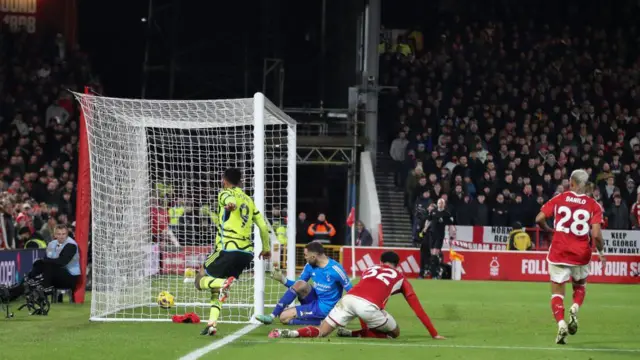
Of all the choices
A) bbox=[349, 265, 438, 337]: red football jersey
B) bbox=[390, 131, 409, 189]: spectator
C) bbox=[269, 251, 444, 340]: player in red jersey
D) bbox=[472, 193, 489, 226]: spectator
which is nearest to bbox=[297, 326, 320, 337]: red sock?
bbox=[269, 251, 444, 340]: player in red jersey

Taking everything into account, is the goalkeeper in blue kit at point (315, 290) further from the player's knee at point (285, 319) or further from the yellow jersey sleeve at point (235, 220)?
the yellow jersey sleeve at point (235, 220)

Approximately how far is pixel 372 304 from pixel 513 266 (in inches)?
691

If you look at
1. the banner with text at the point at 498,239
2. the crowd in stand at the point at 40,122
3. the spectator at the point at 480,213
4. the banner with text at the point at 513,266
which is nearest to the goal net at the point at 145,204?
the crowd in stand at the point at 40,122

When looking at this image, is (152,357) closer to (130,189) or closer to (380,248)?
(130,189)

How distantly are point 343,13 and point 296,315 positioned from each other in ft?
82.1

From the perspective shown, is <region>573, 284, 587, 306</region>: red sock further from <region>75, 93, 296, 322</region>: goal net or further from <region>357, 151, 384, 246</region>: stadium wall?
<region>357, 151, 384, 246</region>: stadium wall

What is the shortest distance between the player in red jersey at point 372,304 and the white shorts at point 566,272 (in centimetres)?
161

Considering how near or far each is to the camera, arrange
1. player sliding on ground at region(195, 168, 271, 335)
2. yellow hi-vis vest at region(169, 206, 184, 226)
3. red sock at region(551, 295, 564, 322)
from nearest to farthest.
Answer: red sock at region(551, 295, 564, 322) → player sliding on ground at region(195, 168, 271, 335) → yellow hi-vis vest at region(169, 206, 184, 226)

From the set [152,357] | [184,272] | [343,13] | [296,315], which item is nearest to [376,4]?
[343,13]

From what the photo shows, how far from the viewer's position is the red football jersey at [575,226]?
1302 cm

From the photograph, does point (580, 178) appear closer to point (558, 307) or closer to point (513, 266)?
point (558, 307)

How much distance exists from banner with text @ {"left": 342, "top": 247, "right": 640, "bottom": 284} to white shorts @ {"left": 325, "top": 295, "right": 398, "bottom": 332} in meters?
Result: 16.6

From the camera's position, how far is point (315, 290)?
1423cm

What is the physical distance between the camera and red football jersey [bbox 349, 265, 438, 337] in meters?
12.1
